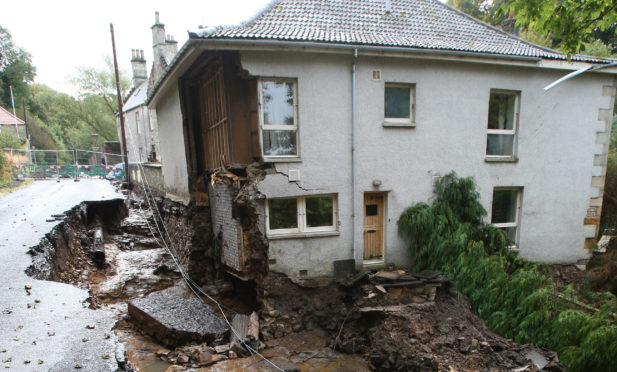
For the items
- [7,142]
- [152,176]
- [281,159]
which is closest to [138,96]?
[7,142]

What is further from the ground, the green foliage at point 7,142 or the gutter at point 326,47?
the gutter at point 326,47

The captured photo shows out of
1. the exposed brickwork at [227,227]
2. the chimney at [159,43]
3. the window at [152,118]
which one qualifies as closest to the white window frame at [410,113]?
the exposed brickwork at [227,227]

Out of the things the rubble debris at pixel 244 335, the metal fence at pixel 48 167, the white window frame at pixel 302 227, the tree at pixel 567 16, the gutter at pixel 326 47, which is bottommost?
the rubble debris at pixel 244 335

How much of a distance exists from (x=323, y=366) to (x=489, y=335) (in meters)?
3.52

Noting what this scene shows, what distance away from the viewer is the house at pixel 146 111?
17281 mm

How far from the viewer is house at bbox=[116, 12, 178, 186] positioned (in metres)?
17.3

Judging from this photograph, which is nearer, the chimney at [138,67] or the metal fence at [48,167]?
the metal fence at [48,167]

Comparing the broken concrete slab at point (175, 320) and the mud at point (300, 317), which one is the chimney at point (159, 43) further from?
the broken concrete slab at point (175, 320)

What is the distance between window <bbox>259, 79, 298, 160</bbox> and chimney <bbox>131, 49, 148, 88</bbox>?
2673 cm

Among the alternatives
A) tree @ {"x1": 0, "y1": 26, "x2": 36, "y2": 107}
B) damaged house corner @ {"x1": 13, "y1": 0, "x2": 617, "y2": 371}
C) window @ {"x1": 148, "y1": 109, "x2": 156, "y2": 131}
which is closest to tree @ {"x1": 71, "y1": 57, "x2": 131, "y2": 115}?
tree @ {"x1": 0, "y1": 26, "x2": 36, "y2": 107}

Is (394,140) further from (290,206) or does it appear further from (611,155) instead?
(611,155)

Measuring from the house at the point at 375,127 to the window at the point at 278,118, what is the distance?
0.09ft

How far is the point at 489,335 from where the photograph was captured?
6031mm

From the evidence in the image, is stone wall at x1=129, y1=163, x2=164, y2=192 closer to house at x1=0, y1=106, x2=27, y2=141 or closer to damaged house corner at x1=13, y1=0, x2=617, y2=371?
damaged house corner at x1=13, y1=0, x2=617, y2=371
